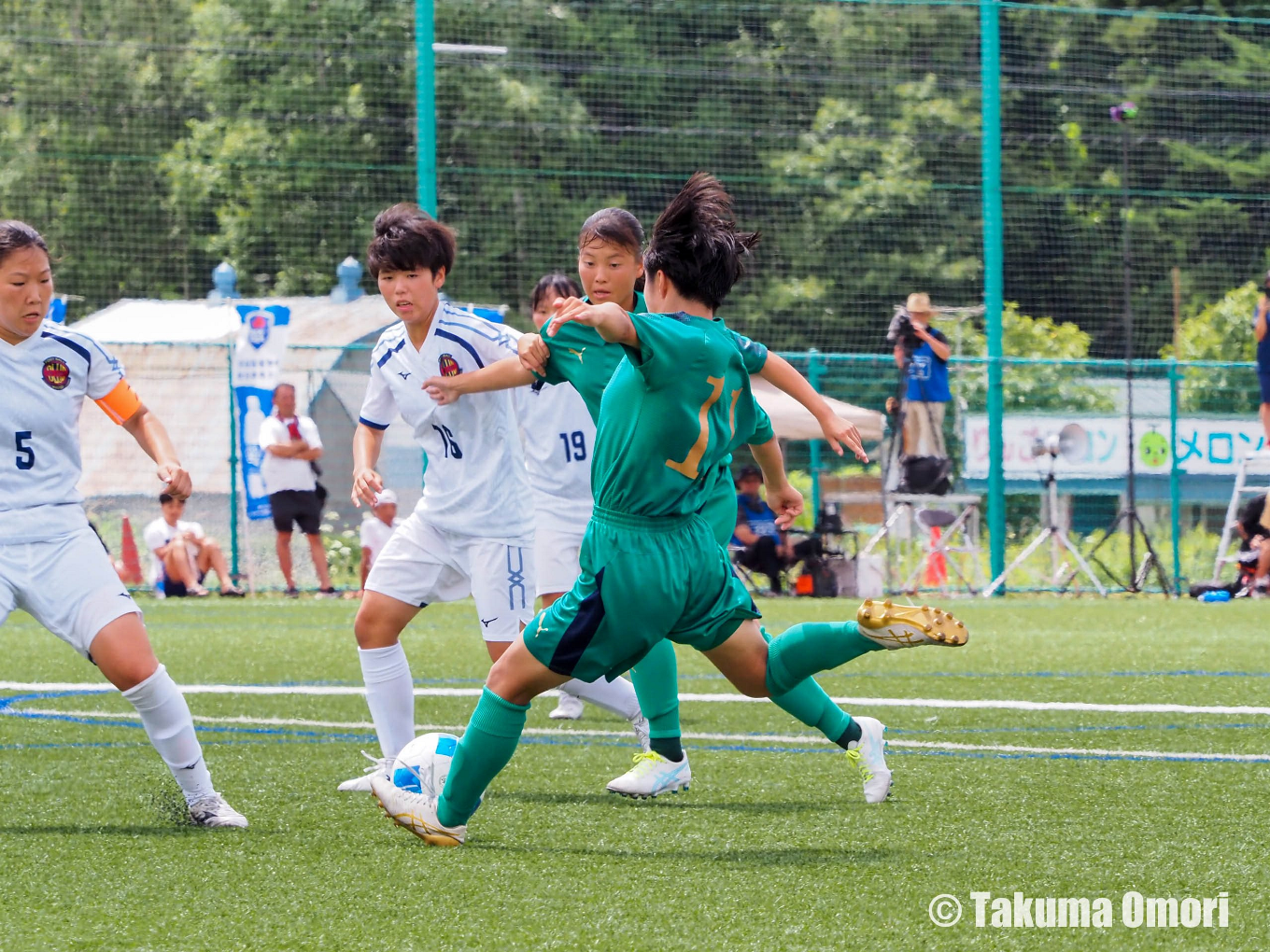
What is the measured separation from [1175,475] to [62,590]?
44.8 feet

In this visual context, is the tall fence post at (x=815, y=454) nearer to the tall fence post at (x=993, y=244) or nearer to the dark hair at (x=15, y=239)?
the tall fence post at (x=993, y=244)

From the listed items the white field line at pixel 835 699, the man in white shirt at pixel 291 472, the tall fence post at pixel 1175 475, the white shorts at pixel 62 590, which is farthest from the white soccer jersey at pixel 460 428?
the tall fence post at pixel 1175 475

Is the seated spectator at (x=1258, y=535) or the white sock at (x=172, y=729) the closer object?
the white sock at (x=172, y=729)

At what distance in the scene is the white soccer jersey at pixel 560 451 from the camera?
6.86 meters

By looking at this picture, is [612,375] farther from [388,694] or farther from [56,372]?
[56,372]

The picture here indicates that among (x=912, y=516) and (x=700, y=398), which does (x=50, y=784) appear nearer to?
(x=700, y=398)

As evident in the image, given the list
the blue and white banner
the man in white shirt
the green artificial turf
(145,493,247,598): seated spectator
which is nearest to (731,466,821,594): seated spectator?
the man in white shirt

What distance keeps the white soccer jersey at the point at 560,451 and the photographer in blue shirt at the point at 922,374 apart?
829 cm

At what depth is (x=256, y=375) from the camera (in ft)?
49.0

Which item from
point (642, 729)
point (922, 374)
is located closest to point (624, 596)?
point (642, 729)

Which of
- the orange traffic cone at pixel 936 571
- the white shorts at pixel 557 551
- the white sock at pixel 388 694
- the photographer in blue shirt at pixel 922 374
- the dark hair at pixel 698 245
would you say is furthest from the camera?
the orange traffic cone at pixel 936 571

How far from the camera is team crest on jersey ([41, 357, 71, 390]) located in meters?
4.73

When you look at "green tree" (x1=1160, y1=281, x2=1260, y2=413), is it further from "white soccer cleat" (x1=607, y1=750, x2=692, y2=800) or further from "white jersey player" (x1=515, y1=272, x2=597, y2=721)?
"white soccer cleat" (x1=607, y1=750, x2=692, y2=800)

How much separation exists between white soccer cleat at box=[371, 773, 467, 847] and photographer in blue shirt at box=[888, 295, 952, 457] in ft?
36.1
